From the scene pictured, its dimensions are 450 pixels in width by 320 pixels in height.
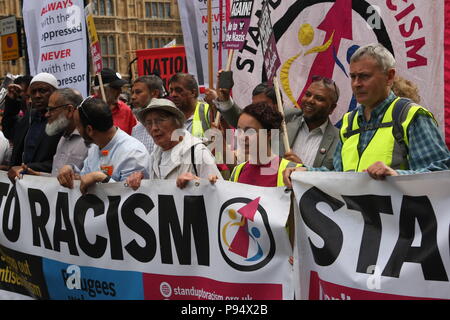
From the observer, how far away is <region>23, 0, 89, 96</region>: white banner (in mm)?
7222

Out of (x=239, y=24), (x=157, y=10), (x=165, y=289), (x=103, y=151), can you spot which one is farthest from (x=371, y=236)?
(x=157, y=10)

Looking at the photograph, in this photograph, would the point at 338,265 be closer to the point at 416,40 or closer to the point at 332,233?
the point at 332,233

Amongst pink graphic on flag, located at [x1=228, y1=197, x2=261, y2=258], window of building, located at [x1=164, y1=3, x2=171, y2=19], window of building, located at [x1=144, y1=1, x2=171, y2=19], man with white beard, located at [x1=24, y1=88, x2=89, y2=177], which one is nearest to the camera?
pink graphic on flag, located at [x1=228, y1=197, x2=261, y2=258]

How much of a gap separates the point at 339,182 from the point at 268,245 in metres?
0.52

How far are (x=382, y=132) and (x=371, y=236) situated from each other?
1.75 feet

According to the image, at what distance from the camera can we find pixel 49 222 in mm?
5055

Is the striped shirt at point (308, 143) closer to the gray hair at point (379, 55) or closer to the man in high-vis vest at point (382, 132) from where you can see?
the man in high-vis vest at point (382, 132)

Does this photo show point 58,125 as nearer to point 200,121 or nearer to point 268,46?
point 200,121

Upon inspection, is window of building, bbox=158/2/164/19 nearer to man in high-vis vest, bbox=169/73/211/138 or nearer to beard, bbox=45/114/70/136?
man in high-vis vest, bbox=169/73/211/138

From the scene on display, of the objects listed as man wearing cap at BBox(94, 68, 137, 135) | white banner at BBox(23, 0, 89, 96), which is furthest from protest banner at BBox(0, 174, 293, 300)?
man wearing cap at BBox(94, 68, 137, 135)

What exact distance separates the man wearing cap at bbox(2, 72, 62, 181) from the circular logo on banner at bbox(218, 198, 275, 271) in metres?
2.03

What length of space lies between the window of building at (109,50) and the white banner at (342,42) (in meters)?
52.2

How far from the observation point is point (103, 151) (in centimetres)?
498
